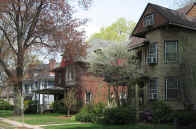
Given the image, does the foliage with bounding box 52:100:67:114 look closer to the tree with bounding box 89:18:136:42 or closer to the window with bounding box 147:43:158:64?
the window with bounding box 147:43:158:64

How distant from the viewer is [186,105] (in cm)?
2042

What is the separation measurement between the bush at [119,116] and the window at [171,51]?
5.98 metres

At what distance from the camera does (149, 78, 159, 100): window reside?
21878 millimetres

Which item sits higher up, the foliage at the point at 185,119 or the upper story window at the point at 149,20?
the upper story window at the point at 149,20

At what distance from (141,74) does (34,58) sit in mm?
20670

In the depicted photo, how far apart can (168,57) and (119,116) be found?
23.4 feet

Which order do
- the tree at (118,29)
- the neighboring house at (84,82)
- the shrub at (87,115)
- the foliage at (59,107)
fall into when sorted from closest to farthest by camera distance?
the shrub at (87,115), the neighboring house at (84,82), the foliage at (59,107), the tree at (118,29)

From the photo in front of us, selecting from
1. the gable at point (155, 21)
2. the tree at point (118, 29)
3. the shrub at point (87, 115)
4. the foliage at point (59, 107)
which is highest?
the tree at point (118, 29)

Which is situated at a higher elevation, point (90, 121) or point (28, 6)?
point (28, 6)

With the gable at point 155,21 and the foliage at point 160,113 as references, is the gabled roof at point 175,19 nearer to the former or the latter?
the gable at point 155,21

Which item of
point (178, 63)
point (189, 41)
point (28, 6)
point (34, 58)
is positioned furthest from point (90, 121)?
point (34, 58)

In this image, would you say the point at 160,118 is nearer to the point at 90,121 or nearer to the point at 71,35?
the point at 90,121

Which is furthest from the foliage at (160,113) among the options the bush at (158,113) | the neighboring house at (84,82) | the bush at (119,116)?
the neighboring house at (84,82)

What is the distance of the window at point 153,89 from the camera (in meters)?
21.9
